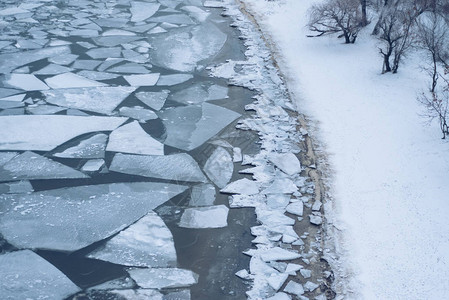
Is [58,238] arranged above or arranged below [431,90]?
below

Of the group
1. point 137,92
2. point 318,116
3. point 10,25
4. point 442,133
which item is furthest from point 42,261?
point 10,25

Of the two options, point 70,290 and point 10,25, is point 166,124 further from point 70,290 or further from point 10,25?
point 10,25

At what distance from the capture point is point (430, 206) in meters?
4.81

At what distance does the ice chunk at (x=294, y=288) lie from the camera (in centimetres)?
398

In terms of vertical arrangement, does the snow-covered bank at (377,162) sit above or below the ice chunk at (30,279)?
above

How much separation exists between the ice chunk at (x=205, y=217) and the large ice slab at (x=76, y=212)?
11.6 inches

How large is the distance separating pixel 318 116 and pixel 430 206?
75.5 inches

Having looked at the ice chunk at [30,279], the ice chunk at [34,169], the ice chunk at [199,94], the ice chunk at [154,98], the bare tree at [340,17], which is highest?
the bare tree at [340,17]

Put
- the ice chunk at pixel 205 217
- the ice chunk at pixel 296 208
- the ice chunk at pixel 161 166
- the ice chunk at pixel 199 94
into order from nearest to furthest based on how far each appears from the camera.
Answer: the ice chunk at pixel 205 217
the ice chunk at pixel 296 208
the ice chunk at pixel 161 166
the ice chunk at pixel 199 94

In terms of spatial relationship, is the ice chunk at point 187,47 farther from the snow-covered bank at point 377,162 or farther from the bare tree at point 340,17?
the bare tree at point 340,17

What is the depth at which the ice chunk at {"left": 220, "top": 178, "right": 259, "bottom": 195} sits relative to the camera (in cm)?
506

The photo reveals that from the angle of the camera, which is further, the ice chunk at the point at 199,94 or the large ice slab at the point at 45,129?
the ice chunk at the point at 199,94

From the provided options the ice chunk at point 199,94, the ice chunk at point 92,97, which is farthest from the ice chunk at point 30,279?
the ice chunk at point 199,94

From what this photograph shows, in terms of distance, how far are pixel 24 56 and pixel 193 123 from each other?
2904mm
